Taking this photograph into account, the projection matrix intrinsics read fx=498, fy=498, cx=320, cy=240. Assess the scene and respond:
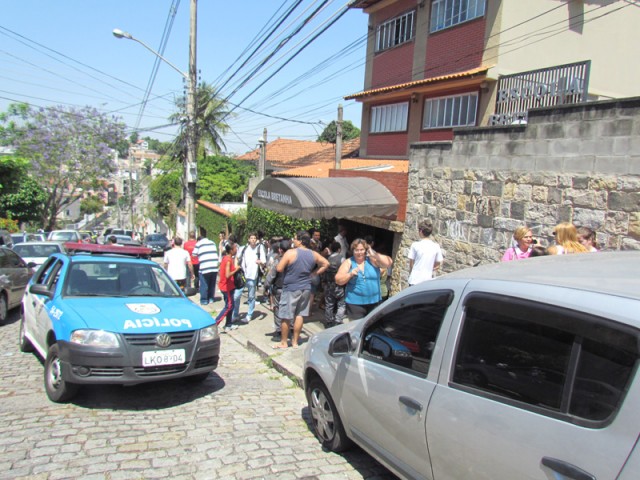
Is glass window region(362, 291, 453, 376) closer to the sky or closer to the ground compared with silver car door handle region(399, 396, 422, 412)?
closer to the sky

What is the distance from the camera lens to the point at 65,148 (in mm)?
36625

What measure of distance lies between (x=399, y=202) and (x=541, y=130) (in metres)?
3.26

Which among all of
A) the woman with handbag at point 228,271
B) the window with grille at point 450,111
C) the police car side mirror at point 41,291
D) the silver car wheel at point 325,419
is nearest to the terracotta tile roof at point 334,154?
the window with grille at point 450,111

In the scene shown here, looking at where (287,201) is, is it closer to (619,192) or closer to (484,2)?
(619,192)

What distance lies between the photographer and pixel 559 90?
8672 mm

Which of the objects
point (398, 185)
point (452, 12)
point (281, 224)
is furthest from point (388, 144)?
point (398, 185)

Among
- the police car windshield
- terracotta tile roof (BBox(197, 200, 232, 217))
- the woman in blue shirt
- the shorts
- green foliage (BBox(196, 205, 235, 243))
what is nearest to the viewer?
the police car windshield

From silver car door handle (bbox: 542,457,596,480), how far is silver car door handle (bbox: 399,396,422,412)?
2.87 feet

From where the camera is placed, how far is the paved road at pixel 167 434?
3.96 m

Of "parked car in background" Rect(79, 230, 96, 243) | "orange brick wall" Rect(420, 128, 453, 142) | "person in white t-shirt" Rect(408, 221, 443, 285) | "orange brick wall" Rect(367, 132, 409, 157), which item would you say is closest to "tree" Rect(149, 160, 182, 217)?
"parked car in background" Rect(79, 230, 96, 243)

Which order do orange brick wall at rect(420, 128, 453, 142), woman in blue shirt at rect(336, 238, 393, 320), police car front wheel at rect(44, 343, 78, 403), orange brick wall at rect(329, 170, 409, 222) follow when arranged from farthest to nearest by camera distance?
orange brick wall at rect(420, 128, 453, 142)
orange brick wall at rect(329, 170, 409, 222)
woman in blue shirt at rect(336, 238, 393, 320)
police car front wheel at rect(44, 343, 78, 403)

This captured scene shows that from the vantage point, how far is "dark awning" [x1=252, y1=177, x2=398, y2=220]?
9.12 meters

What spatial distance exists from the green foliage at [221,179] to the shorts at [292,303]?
90.2ft

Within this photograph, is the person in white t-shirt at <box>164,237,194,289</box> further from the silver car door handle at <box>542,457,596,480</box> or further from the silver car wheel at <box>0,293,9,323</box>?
the silver car door handle at <box>542,457,596,480</box>
